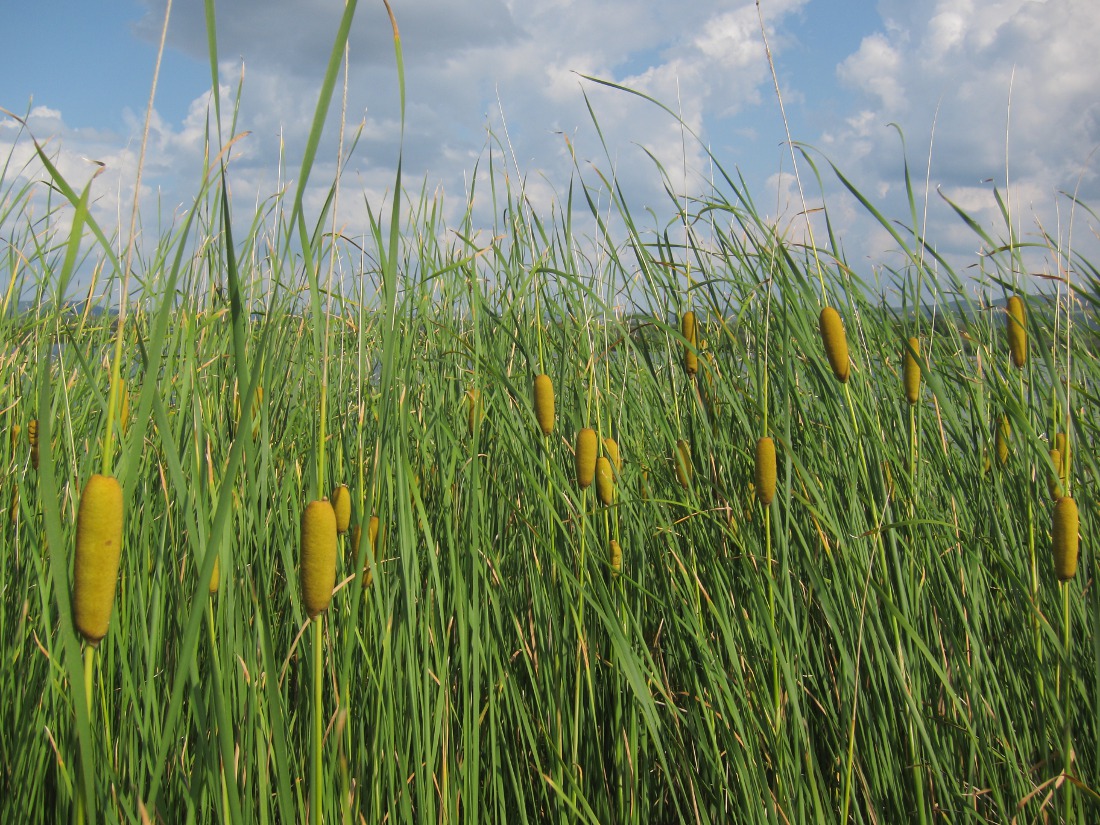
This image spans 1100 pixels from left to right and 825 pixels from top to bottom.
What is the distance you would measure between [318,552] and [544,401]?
0.62m

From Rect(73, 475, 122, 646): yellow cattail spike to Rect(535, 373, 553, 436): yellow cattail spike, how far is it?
2.47 ft

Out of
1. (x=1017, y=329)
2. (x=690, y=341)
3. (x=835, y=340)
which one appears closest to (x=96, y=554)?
(x=835, y=340)

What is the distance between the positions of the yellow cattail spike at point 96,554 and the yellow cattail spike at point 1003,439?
5.37 ft

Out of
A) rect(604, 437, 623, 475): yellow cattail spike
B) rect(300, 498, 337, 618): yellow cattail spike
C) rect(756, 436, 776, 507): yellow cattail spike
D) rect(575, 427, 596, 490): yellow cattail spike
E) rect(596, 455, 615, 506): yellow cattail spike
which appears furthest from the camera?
rect(604, 437, 623, 475): yellow cattail spike

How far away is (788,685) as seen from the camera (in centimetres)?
127

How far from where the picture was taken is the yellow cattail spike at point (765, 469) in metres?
1.20

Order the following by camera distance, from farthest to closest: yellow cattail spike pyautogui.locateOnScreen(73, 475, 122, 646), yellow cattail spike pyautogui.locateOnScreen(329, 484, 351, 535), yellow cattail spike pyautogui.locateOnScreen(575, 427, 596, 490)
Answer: yellow cattail spike pyautogui.locateOnScreen(575, 427, 596, 490), yellow cattail spike pyautogui.locateOnScreen(329, 484, 351, 535), yellow cattail spike pyautogui.locateOnScreen(73, 475, 122, 646)

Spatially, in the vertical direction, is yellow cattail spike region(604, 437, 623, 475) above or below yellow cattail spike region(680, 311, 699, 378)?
below

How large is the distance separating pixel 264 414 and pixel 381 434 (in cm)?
22

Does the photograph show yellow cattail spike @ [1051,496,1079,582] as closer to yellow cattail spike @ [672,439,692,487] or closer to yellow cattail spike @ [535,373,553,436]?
yellow cattail spike @ [672,439,692,487]

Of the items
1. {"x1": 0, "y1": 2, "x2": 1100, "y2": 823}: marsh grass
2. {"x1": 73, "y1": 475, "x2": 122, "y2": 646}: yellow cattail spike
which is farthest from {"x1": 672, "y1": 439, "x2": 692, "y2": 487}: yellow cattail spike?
{"x1": 73, "y1": 475, "x2": 122, "y2": 646}: yellow cattail spike

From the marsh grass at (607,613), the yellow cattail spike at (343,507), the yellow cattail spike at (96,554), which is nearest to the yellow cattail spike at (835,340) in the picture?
the marsh grass at (607,613)

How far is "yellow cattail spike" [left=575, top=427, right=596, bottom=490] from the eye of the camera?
4.30 feet

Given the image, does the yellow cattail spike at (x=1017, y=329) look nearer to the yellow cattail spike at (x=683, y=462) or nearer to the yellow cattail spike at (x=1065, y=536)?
the yellow cattail spike at (x=1065, y=536)
